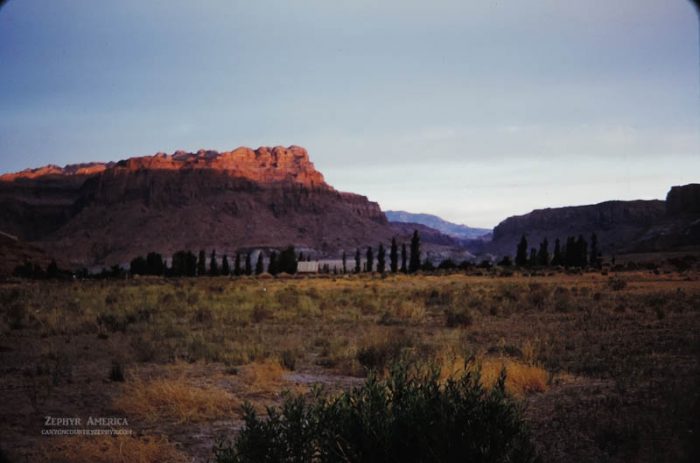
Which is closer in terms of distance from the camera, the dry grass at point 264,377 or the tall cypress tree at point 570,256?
the dry grass at point 264,377

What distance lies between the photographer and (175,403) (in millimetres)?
9117

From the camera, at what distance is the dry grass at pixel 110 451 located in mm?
6918

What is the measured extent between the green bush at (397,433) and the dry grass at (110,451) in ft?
7.94

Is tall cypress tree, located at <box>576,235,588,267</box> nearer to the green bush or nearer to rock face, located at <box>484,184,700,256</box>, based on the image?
rock face, located at <box>484,184,700,256</box>

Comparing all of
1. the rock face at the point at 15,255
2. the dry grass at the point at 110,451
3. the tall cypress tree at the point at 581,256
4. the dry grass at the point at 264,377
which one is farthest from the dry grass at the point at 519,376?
the tall cypress tree at the point at 581,256

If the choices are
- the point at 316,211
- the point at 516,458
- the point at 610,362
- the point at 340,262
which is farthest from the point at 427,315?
the point at 316,211

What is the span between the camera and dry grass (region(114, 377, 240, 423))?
882 centimetres

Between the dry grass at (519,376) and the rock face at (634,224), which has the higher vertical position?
the rock face at (634,224)

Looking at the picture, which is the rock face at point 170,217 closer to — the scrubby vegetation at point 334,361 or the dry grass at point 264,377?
the scrubby vegetation at point 334,361

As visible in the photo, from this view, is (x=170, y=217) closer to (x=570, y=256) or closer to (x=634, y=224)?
(x=570, y=256)

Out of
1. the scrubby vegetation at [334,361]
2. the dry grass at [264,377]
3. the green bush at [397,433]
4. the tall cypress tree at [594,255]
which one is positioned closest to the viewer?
the green bush at [397,433]

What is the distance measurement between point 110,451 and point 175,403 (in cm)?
202

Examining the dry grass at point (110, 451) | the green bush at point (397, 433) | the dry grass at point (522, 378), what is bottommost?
the dry grass at point (110, 451)

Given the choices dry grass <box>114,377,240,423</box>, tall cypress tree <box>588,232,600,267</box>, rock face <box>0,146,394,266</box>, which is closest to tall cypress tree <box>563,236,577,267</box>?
tall cypress tree <box>588,232,600,267</box>
